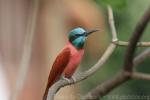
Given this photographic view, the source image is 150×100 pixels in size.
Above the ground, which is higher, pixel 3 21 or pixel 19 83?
pixel 3 21

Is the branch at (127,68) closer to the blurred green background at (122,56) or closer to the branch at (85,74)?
the branch at (85,74)

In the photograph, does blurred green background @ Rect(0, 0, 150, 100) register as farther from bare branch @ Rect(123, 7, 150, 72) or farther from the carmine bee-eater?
bare branch @ Rect(123, 7, 150, 72)

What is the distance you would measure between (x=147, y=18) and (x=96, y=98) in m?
0.11

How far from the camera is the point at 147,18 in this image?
37cm

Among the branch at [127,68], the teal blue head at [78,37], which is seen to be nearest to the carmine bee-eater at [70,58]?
the teal blue head at [78,37]

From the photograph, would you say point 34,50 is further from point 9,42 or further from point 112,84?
point 112,84

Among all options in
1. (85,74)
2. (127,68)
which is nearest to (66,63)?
(85,74)

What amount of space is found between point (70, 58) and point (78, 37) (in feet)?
0.14

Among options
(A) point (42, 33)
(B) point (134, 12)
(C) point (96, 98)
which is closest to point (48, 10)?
(A) point (42, 33)

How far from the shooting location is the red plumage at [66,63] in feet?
2.08

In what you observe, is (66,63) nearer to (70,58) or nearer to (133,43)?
(70,58)

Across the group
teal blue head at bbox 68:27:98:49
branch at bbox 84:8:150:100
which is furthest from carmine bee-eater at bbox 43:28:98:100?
branch at bbox 84:8:150:100

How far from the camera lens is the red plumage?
633mm

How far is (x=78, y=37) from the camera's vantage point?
0.63m
